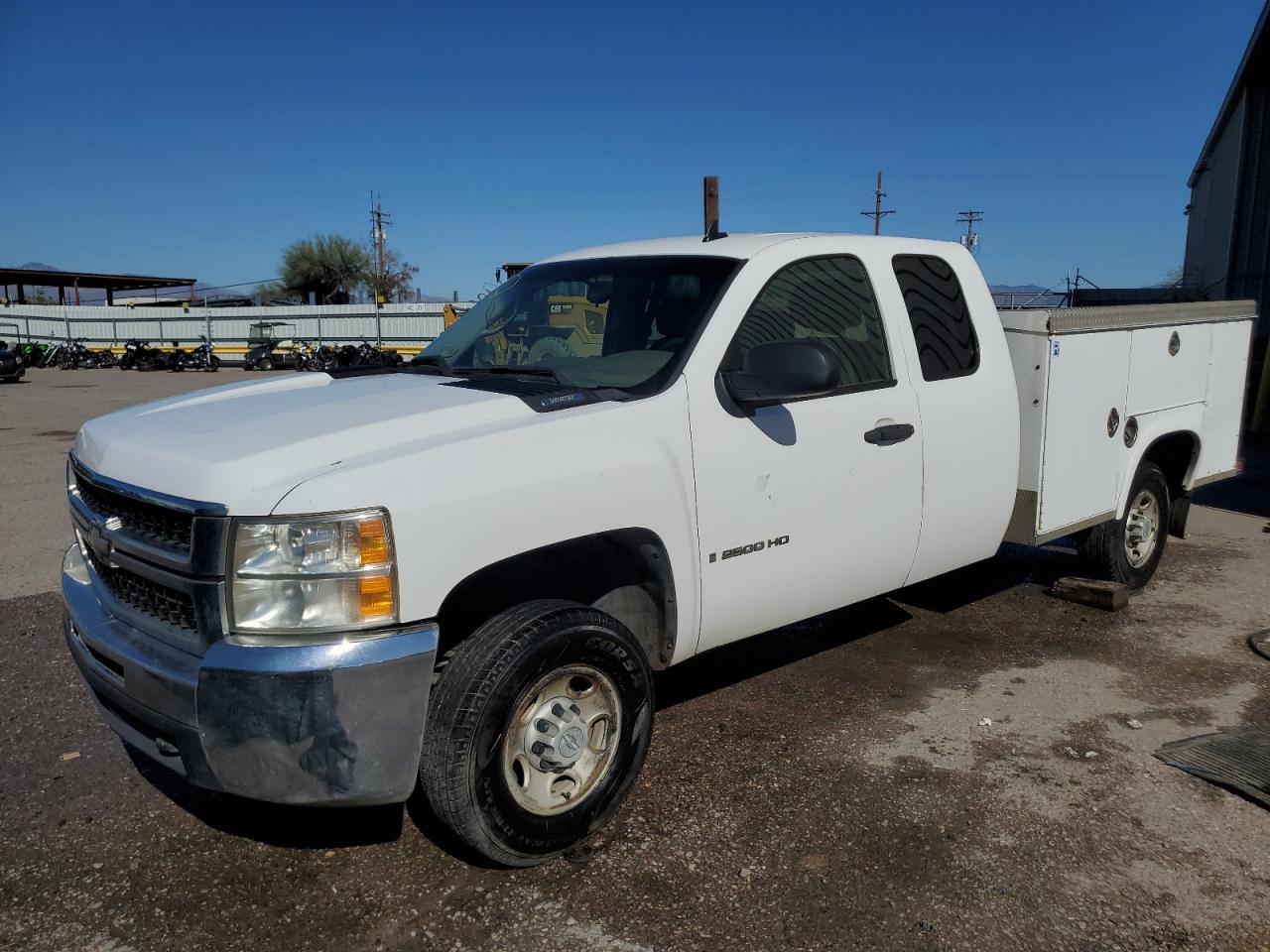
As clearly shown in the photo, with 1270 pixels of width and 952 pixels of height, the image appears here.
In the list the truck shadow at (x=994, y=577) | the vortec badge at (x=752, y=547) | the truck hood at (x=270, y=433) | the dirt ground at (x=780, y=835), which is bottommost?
the truck shadow at (x=994, y=577)

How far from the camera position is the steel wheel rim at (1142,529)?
5.89 meters

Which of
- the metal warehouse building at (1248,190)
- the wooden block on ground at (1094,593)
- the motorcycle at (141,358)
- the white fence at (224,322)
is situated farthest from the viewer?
the white fence at (224,322)

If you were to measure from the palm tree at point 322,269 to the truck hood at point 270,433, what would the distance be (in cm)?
6801

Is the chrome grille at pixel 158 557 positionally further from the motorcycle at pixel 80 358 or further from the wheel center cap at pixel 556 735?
the motorcycle at pixel 80 358

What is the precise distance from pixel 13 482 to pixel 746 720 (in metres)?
9.20

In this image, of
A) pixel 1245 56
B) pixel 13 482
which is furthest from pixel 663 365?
pixel 1245 56

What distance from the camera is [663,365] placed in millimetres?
3451

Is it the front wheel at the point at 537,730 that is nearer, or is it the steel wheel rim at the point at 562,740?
the front wheel at the point at 537,730

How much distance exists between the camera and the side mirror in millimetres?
3217

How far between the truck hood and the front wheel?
63 cm

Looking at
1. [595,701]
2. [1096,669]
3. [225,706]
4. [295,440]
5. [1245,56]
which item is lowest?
[1096,669]

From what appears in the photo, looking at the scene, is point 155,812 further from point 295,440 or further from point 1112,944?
point 1112,944

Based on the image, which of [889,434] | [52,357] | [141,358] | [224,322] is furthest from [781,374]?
[52,357]

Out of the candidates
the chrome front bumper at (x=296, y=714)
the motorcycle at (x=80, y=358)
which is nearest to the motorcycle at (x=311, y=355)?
the motorcycle at (x=80, y=358)
